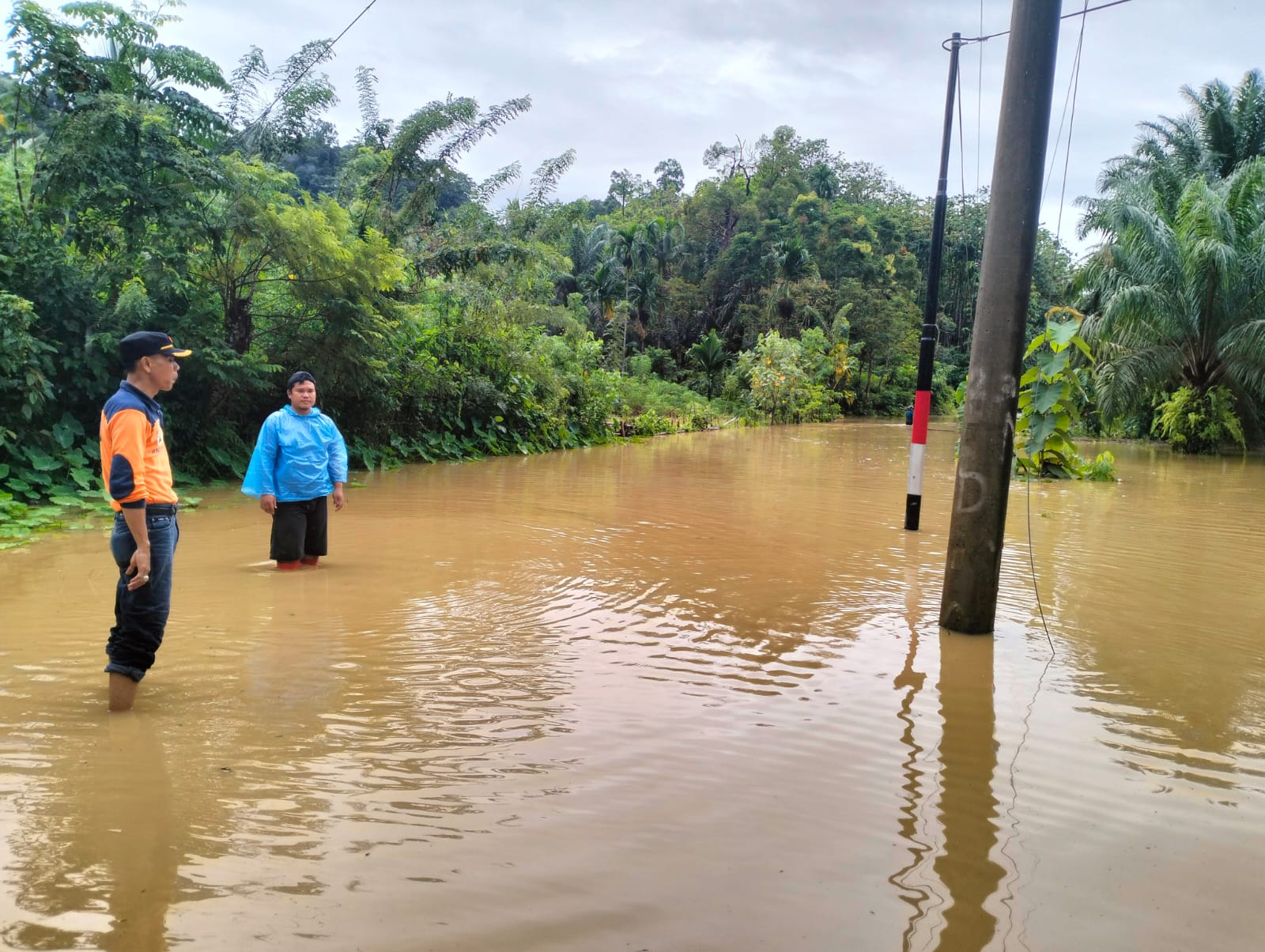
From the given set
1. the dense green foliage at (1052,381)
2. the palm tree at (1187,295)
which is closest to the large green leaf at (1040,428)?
the dense green foliage at (1052,381)

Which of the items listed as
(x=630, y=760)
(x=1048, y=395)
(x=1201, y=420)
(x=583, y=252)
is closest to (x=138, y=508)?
(x=630, y=760)

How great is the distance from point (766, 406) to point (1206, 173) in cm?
1765

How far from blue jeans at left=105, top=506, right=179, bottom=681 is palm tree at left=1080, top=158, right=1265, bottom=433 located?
79.2 ft

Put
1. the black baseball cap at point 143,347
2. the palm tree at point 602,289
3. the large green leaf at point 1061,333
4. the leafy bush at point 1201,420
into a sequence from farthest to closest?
the palm tree at point 602,289
the leafy bush at point 1201,420
the large green leaf at point 1061,333
the black baseball cap at point 143,347

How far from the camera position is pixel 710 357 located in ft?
150

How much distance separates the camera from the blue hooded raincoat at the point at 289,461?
23.8ft

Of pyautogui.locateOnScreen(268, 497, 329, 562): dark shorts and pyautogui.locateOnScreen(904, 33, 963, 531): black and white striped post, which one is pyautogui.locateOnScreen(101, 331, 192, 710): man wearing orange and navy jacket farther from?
pyautogui.locateOnScreen(904, 33, 963, 531): black and white striped post

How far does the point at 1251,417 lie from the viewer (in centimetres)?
2470

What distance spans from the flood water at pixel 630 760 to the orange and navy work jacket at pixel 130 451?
987mm

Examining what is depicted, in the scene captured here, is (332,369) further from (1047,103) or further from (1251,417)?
(1251,417)

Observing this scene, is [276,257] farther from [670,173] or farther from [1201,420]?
[670,173]

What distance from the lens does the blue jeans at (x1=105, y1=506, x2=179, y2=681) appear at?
13.6 ft

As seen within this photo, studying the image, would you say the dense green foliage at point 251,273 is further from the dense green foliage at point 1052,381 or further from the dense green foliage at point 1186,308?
the dense green foliage at point 1186,308

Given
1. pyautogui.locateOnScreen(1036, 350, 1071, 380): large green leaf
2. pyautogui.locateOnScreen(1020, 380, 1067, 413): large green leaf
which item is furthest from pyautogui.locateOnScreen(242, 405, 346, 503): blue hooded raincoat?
pyautogui.locateOnScreen(1020, 380, 1067, 413): large green leaf
